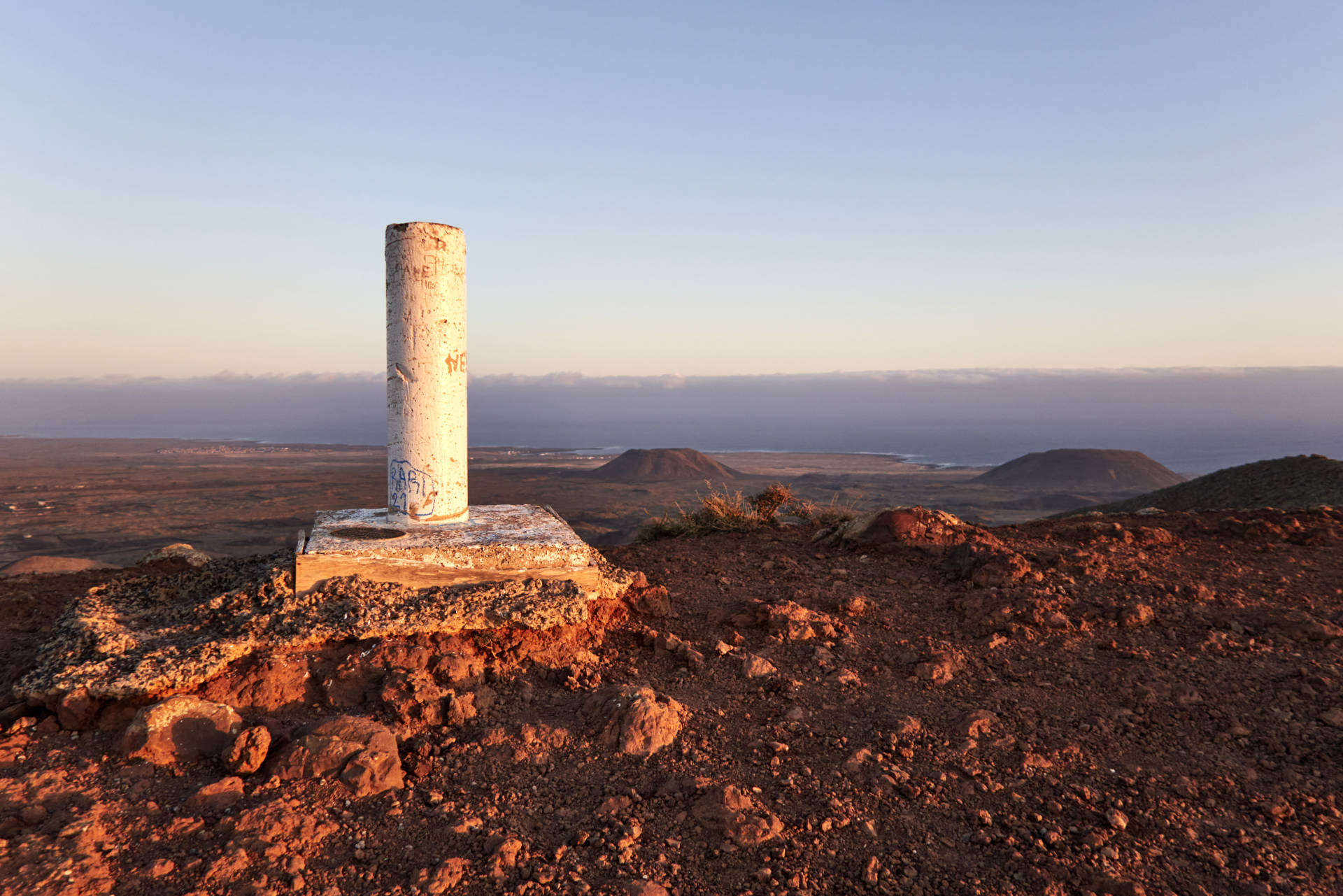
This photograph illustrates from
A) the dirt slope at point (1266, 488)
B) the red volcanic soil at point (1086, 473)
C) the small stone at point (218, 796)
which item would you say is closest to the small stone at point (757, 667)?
the small stone at point (218, 796)

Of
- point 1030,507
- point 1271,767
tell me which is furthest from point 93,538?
Result: point 1030,507

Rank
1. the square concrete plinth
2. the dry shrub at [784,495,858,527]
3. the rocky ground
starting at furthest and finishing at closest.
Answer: the dry shrub at [784,495,858,527] < the square concrete plinth < the rocky ground

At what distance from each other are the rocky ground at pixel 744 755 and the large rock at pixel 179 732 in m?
0.01

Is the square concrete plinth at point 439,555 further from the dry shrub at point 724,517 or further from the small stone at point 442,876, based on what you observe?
the dry shrub at point 724,517

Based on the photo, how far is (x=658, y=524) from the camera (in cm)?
859

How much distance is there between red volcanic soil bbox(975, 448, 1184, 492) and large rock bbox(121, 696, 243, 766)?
40.6 meters

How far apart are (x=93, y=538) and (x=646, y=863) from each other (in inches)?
1054

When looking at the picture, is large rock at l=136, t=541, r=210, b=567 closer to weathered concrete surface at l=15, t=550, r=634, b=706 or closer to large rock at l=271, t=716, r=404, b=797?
weathered concrete surface at l=15, t=550, r=634, b=706

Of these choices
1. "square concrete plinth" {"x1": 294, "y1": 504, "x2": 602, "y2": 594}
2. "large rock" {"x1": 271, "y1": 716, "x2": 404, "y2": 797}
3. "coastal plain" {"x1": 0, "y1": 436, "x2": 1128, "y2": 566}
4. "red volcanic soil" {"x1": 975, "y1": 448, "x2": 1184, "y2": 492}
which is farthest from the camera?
"red volcanic soil" {"x1": 975, "y1": 448, "x2": 1184, "y2": 492}

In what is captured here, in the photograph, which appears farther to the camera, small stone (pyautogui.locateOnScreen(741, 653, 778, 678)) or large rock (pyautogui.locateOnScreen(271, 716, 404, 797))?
small stone (pyautogui.locateOnScreen(741, 653, 778, 678))

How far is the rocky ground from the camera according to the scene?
260cm

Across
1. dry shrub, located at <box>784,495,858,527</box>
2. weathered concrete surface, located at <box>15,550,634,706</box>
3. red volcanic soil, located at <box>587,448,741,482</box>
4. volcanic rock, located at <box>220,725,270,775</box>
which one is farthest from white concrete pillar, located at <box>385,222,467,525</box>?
red volcanic soil, located at <box>587,448,741,482</box>

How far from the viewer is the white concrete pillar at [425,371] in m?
5.29

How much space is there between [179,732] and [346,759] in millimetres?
884
